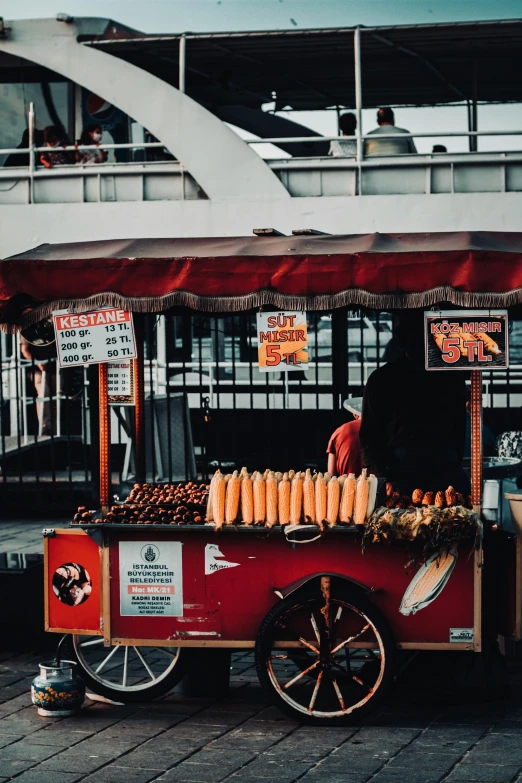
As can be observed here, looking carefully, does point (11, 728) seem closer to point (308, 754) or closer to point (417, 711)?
point (308, 754)

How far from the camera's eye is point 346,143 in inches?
621

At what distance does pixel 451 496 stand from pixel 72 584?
2126 mm

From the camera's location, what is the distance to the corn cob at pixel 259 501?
555 cm

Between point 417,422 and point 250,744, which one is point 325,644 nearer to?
point 250,744

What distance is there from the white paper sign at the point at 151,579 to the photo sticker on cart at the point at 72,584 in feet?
0.75

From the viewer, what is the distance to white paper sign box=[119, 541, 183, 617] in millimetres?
5684

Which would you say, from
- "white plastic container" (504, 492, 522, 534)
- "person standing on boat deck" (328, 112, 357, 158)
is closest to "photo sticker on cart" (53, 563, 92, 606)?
"white plastic container" (504, 492, 522, 534)

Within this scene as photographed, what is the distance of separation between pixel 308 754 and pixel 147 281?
2.50 meters

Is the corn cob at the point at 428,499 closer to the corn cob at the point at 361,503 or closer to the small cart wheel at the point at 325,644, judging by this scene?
the corn cob at the point at 361,503

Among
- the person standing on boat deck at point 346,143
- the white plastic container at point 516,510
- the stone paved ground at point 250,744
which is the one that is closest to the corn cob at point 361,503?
the white plastic container at point 516,510

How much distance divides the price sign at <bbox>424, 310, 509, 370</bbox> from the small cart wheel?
50.3 inches

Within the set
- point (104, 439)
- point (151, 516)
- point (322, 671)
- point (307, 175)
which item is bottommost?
point (322, 671)

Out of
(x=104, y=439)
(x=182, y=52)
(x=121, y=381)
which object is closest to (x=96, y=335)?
(x=121, y=381)

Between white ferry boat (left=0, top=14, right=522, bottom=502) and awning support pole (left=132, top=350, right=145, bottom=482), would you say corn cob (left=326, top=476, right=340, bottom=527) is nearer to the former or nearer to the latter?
awning support pole (left=132, top=350, right=145, bottom=482)
